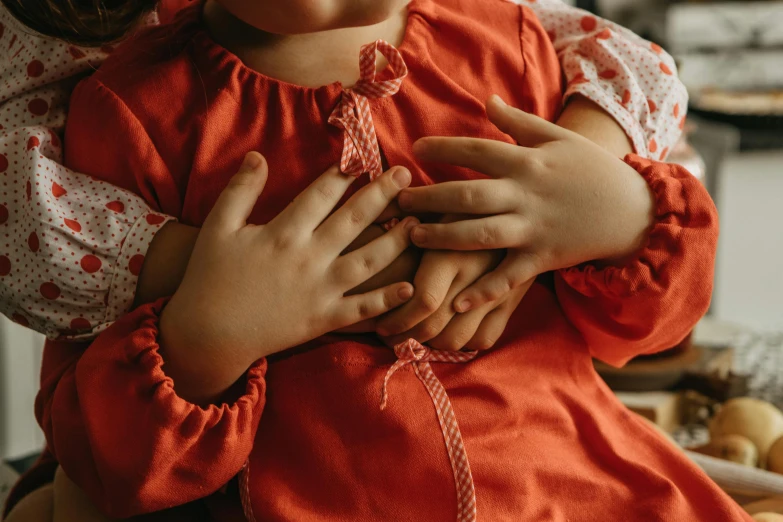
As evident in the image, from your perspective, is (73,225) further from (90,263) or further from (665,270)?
(665,270)

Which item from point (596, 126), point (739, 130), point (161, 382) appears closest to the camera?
point (161, 382)

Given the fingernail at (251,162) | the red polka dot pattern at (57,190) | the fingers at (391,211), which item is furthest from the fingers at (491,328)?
the red polka dot pattern at (57,190)

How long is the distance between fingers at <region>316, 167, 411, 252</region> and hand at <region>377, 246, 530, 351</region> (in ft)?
0.17

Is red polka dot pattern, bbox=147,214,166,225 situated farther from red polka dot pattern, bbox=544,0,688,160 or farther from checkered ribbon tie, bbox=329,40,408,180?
red polka dot pattern, bbox=544,0,688,160

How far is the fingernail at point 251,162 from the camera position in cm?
60

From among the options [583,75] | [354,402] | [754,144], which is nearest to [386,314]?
[354,402]

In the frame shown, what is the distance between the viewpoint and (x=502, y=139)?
67cm

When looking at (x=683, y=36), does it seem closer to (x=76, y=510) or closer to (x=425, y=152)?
(x=425, y=152)

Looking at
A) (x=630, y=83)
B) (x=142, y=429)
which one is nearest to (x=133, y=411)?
(x=142, y=429)

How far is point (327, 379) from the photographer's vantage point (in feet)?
2.06

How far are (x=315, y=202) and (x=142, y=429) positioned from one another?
0.64 ft

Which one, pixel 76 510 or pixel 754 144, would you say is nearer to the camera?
pixel 76 510

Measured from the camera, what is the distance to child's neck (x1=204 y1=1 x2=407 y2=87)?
25.5 inches

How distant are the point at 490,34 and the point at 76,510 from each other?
51 centimetres
